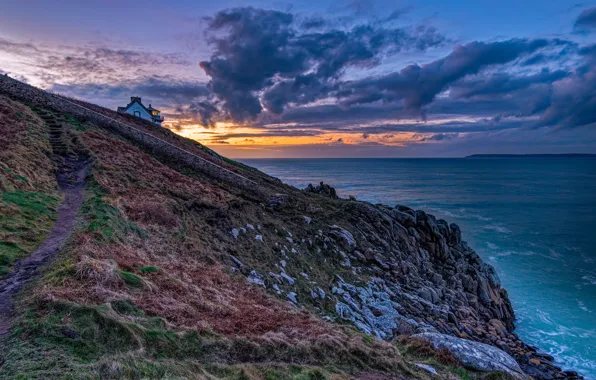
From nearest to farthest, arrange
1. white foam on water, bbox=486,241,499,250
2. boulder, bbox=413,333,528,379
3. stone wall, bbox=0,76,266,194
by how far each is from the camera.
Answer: boulder, bbox=413,333,528,379, stone wall, bbox=0,76,266,194, white foam on water, bbox=486,241,499,250

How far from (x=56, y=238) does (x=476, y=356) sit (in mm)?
15064

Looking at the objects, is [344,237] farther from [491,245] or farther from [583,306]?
[491,245]

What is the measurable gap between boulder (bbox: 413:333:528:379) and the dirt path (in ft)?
39.3

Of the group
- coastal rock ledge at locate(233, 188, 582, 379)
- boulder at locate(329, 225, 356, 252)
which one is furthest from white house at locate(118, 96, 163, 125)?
boulder at locate(329, 225, 356, 252)

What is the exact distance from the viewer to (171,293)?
1023 cm

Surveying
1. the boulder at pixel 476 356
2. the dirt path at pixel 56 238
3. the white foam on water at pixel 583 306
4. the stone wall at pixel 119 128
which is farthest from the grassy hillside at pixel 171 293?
the white foam on water at pixel 583 306

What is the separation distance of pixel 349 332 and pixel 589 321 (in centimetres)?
2532

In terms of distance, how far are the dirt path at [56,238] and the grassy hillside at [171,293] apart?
0.28 metres

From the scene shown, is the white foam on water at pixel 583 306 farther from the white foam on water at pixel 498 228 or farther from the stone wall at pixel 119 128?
the stone wall at pixel 119 128

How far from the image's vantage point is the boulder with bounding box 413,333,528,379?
35.3ft

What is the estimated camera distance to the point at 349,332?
11141 mm

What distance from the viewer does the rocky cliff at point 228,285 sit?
725 cm

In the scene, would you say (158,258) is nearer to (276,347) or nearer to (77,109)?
(276,347)

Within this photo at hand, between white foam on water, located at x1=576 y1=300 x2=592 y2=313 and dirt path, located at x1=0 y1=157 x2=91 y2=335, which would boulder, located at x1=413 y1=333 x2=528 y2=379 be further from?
white foam on water, located at x1=576 y1=300 x2=592 y2=313
